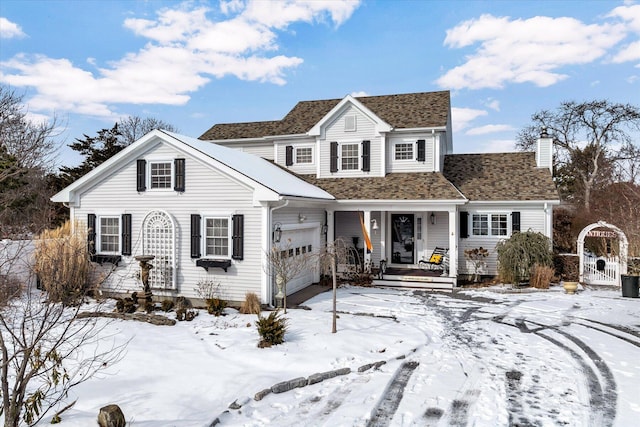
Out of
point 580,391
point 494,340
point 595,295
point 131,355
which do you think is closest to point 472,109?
point 595,295

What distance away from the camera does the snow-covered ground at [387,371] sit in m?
5.39

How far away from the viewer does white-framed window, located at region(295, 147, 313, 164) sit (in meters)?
17.9

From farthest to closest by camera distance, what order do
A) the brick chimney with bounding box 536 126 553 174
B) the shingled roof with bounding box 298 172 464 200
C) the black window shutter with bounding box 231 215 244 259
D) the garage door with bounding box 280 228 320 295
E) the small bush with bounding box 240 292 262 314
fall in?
1. the brick chimney with bounding box 536 126 553 174
2. the shingled roof with bounding box 298 172 464 200
3. the garage door with bounding box 280 228 320 295
4. the black window shutter with bounding box 231 215 244 259
5. the small bush with bounding box 240 292 262 314

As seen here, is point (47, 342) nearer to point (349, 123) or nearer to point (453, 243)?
point (453, 243)

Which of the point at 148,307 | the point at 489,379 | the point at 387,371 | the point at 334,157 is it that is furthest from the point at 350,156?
the point at 489,379

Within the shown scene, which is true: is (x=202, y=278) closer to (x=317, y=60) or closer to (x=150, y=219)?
(x=150, y=219)

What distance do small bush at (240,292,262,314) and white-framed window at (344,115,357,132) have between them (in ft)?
28.6

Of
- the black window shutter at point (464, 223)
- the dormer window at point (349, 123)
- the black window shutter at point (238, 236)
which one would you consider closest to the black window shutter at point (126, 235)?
the black window shutter at point (238, 236)

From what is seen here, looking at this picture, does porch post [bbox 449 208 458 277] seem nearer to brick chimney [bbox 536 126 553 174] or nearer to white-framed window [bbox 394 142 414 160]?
white-framed window [bbox 394 142 414 160]

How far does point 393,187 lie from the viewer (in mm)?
15812

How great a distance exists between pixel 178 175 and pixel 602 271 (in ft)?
50.9

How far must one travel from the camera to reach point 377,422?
17.0 ft

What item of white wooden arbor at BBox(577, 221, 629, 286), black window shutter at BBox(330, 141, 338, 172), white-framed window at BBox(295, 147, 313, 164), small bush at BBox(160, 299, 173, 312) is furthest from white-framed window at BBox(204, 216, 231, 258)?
white wooden arbor at BBox(577, 221, 629, 286)

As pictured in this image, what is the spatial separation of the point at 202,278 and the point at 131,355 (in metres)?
4.55
